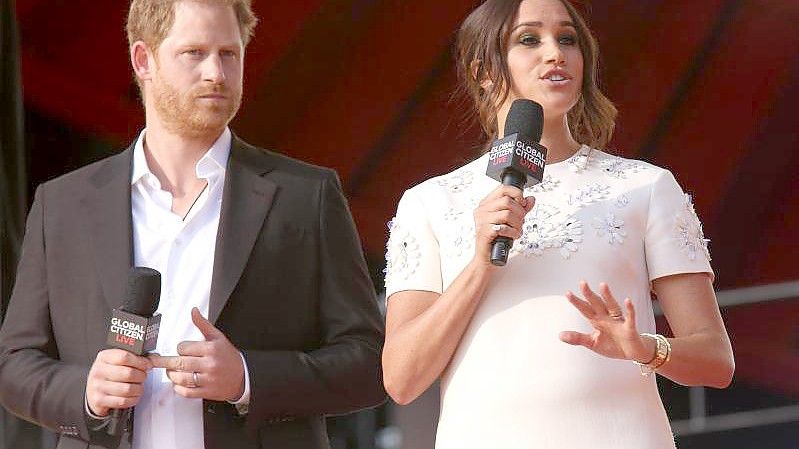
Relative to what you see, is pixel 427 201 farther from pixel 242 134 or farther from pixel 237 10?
pixel 242 134

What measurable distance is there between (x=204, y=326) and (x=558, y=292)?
0.66 m

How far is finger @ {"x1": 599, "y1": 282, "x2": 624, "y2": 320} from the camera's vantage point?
2.06m

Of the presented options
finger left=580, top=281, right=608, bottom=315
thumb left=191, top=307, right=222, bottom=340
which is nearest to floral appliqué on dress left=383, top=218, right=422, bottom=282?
thumb left=191, top=307, right=222, bottom=340

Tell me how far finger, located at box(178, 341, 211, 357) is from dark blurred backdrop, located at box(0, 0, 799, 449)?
229cm

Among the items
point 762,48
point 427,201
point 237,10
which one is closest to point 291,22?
point 762,48

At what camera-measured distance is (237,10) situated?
2793mm

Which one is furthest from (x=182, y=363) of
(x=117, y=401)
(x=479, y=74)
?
(x=479, y=74)

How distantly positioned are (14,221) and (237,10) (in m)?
1.73

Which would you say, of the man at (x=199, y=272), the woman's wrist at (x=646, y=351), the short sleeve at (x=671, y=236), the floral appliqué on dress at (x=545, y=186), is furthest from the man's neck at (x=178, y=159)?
the woman's wrist at (x=646, y=351)

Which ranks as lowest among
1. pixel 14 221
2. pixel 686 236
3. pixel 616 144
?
pixel 686 236

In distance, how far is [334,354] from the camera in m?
2.65

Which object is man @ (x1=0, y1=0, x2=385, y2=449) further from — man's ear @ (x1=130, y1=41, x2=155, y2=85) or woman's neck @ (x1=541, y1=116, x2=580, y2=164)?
woman's neck @ (x1=541, y1=116, x2=580, y2=164)

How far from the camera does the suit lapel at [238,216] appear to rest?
2.62 meters

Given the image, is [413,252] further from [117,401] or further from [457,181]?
[117,401]
